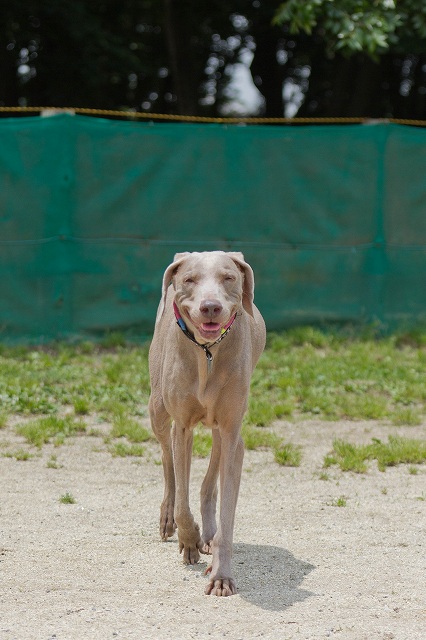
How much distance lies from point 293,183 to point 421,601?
652cm

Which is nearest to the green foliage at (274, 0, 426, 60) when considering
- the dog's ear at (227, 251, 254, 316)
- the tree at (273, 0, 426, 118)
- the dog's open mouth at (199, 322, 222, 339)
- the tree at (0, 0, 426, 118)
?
the tree at (273, 0, 426, 118)

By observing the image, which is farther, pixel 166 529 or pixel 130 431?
pixel 130 431

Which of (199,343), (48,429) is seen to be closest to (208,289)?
(199,343)

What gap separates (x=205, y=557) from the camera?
4.98 m

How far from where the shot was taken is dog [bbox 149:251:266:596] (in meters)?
4.36

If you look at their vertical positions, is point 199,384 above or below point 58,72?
below

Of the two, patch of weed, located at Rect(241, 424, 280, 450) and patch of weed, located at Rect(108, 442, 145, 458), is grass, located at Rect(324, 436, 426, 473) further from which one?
patch of weed, located at Rect(108, 442, 145, 458)

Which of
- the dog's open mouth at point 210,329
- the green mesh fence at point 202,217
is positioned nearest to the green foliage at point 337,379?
the green mesh fence at point 202,217

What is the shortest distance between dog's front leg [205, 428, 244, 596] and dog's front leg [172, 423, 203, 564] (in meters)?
0.21

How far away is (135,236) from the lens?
10.0 m

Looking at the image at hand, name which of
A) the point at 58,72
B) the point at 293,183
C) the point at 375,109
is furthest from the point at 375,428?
the point at 375,109

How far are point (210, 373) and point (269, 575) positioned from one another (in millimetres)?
965

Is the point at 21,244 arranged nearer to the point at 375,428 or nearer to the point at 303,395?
the point at 303,395

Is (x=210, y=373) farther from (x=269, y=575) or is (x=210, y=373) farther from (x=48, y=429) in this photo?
(x=48, y=429)
